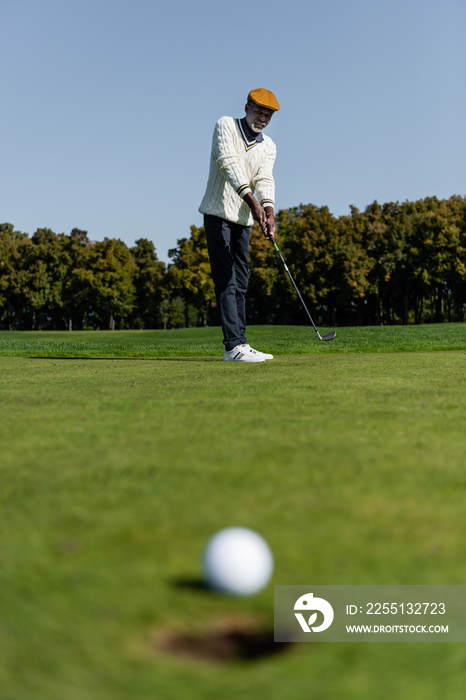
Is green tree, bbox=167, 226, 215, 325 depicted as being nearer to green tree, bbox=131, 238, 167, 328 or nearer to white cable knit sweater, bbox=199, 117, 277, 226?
green tree, bbox=131, 238, 167, 328

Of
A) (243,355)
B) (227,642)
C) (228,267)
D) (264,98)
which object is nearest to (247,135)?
(264,98)

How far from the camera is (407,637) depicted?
1.52 metres

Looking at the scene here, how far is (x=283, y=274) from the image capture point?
192ft

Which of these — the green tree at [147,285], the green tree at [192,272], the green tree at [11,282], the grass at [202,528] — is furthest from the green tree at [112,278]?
the grass at [202,528]

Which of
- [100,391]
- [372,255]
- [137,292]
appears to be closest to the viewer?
[100,391]

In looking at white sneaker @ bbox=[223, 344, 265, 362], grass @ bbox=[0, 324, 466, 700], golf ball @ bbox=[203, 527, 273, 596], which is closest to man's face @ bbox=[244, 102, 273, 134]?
white sneaker @ bbox=[223, 344, 265, 362]

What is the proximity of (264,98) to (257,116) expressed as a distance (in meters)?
0.25

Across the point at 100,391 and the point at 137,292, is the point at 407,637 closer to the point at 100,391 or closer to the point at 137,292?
the point at 100,391

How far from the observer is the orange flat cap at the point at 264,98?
866 centimetres

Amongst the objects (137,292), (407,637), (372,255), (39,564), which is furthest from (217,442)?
(137,292)

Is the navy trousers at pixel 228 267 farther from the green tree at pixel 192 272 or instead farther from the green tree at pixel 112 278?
the green tree at pixel 112 278

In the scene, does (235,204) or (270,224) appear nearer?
(270,224)

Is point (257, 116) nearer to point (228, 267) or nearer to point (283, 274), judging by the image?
point (228, 267)

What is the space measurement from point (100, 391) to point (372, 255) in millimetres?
56367
